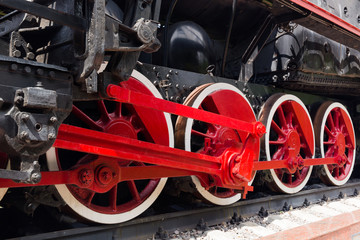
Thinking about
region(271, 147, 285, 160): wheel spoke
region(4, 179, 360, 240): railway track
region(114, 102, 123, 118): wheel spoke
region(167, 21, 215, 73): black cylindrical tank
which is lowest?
region(4, 179, 360, 240): railway track

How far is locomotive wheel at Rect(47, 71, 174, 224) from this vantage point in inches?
75.3

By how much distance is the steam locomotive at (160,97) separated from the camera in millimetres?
1373

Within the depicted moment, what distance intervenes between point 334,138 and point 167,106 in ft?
9.52

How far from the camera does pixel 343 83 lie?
13.1 feet

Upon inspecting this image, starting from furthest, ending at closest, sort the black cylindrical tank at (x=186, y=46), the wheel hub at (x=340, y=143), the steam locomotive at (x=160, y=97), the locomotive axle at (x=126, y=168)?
the wheel hub at (x=340, y=143) < the black cylindrical tank at (x=186, y=46) < the locomotive axle at (x=126, y=168) < the steam locomotive at (x=160, y=97)

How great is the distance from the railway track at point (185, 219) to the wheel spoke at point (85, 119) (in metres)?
0.57

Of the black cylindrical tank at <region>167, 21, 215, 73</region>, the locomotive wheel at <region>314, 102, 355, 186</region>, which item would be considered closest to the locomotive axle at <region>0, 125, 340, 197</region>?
the black cylindrical tank at <region>167, 21, 215, 73</region>

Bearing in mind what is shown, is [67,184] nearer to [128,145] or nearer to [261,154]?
[128,145]

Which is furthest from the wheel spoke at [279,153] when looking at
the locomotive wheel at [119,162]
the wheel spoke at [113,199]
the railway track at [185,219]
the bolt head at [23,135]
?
the bolt head at [23,135]

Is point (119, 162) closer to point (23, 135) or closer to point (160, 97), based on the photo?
point (160, 97)

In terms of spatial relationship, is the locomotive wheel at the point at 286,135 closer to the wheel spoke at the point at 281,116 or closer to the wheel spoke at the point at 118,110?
the wheel spoke at the point at 281,116

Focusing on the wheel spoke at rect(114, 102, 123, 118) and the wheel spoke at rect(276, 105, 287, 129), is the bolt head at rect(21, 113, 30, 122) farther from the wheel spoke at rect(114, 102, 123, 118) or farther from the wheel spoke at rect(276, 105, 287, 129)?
the wheel spoke at rect(276, 105, 287, 129)

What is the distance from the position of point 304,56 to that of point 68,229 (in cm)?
254

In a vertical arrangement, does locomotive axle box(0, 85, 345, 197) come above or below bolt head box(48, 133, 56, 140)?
below
